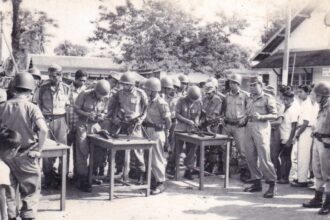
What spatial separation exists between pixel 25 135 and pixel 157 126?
3.09 metres

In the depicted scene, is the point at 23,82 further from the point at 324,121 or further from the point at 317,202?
the point at 317,202

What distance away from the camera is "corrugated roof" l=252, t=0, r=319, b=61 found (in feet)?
70.7

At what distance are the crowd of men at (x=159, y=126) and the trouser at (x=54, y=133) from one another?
17mm

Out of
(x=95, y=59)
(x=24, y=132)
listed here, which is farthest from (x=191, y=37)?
(x=95, y=59)

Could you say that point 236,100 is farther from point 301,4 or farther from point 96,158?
point 301,4

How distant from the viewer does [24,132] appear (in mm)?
5621

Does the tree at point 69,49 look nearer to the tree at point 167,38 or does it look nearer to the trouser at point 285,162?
the tree at point 167,38

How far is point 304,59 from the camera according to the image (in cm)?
2011

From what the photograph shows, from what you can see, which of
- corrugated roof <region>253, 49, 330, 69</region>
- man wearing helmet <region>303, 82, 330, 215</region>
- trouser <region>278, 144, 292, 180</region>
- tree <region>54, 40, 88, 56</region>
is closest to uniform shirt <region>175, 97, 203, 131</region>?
trouser <region>278, 144, 292, 180</region>

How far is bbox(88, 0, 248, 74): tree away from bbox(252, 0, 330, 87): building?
1984mm

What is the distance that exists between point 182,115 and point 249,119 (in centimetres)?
149

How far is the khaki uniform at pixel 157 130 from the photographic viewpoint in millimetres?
8164

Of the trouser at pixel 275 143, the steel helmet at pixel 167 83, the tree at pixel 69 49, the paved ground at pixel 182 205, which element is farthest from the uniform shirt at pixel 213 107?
the tree at pixel 69 49

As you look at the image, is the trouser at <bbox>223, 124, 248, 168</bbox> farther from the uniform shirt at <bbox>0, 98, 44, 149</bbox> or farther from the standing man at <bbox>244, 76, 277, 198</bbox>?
the uniform shirt at <bbox>0, 98, 44, 149</bbox>
